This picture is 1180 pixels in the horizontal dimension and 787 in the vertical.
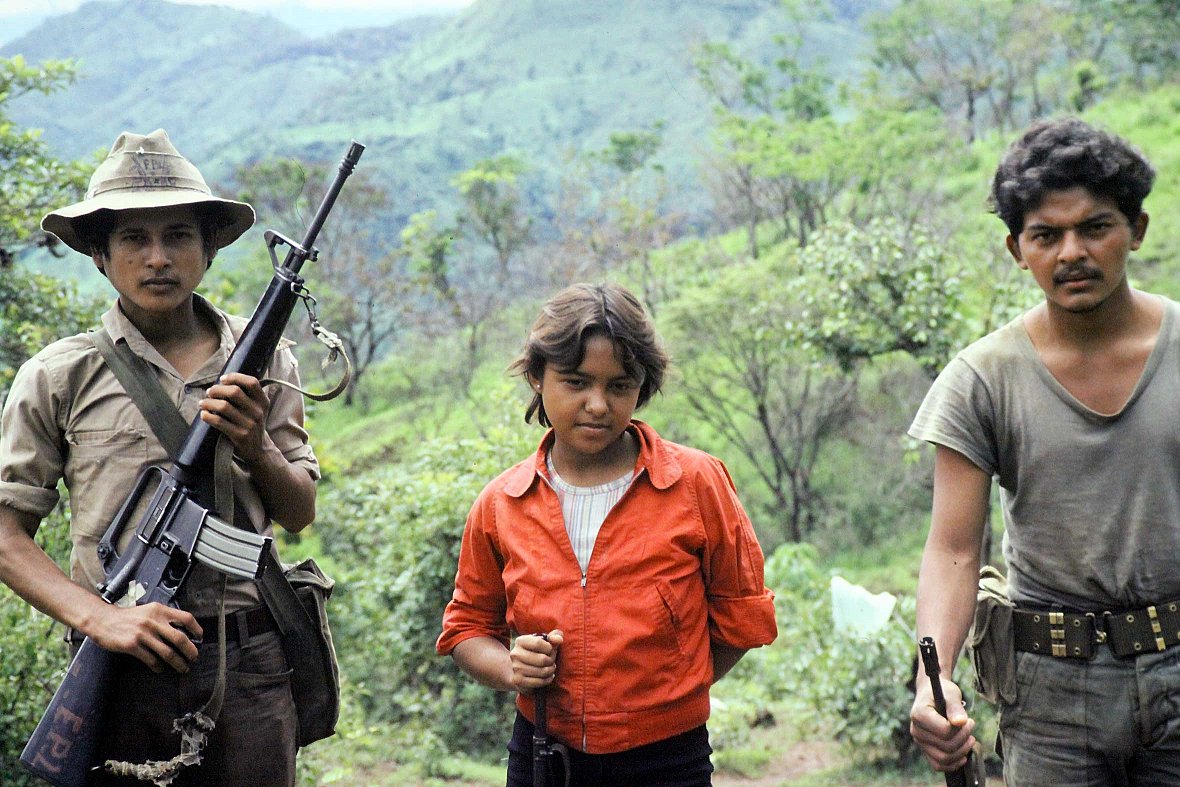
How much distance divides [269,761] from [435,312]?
26144mm

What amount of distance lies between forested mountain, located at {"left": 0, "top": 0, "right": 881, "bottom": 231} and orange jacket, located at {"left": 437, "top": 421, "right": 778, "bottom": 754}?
41.1 meters

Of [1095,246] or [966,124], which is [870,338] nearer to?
[1095,246]

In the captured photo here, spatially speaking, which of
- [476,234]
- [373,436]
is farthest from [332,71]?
[373,436]

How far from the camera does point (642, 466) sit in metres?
2.77

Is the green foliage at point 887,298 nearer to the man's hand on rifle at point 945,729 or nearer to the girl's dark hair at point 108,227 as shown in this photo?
the girl's dark hair at point 108,227

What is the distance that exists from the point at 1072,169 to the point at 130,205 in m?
2.08

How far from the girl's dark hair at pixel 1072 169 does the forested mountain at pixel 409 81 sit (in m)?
41.1

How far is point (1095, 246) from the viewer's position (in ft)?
8.33

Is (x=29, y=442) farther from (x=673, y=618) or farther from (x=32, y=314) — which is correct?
(x=32, y=314)

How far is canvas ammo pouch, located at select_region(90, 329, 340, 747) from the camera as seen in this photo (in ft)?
9.26

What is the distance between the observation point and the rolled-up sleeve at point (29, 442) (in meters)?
2.79

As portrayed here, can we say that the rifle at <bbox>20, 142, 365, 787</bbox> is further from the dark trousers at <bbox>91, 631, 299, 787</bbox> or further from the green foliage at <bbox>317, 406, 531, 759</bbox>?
the green foliage at <bbox>317, 406, 531, 759</bbox>

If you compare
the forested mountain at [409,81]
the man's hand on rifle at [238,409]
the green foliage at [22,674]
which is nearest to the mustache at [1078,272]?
the man's hand on rifle at [238,409]

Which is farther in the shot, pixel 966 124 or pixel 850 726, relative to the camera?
pixel 966 124
